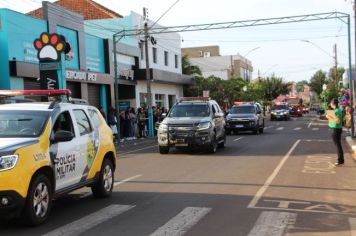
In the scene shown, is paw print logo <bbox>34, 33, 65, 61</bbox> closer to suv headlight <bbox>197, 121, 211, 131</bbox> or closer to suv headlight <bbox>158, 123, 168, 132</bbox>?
suv headlight <bbox>158, 123, 168, 132</bbox>

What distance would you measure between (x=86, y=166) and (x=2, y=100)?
10.6 ft

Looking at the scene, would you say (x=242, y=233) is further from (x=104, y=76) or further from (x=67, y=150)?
(x=104, y=76)

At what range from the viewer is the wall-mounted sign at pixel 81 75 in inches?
1028

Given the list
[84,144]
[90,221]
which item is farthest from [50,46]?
[90,221]

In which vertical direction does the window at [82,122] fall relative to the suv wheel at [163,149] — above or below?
above

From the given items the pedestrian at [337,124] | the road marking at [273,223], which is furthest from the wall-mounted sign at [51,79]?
the road marking at [273,223]

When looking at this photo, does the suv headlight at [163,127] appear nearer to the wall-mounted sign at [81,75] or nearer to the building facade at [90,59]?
the building facade at [90,59]

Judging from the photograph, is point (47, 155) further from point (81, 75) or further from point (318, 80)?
point (318, 80)

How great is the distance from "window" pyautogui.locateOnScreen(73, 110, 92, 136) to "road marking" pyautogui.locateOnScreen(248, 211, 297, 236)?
314cm

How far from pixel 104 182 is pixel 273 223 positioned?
11.2 feet

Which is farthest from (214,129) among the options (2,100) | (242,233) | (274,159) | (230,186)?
(242,233)

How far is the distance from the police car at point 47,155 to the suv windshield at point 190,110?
31.5ft

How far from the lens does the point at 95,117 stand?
389 inches

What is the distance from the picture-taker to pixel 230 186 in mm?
11070
